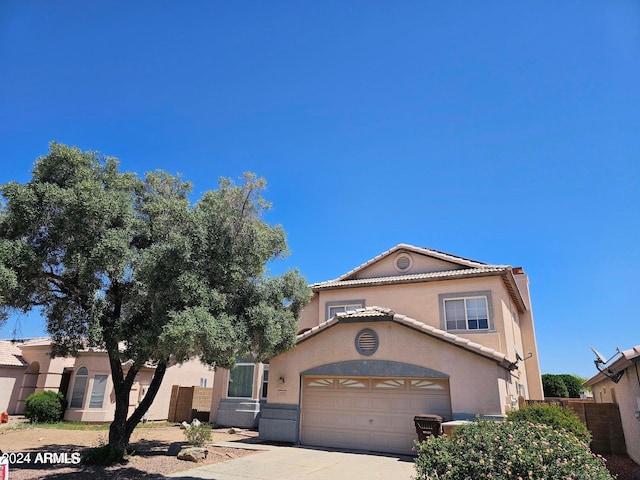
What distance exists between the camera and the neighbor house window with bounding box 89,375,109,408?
2158cm

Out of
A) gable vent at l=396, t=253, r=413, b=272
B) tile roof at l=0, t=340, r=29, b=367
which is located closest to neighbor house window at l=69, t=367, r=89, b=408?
tile roof at l=0, t=340, r=29, b=367

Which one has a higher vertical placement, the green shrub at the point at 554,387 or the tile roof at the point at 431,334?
the tile roof at the point at 431,334

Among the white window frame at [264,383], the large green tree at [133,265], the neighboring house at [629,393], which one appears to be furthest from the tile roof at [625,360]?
the white window frame at [264,383]

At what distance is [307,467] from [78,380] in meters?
16.8

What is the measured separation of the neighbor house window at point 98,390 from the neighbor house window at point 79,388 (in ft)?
1.72

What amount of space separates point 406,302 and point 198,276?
1075 centimetres

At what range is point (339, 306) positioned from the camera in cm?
1964

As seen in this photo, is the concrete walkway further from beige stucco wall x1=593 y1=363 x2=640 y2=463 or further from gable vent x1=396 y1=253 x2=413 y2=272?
gable vent x1=396 y1=253 x2=413 y2=272

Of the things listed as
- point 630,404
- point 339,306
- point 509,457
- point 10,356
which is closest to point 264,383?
point 339,306

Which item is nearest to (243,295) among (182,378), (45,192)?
(45,192)

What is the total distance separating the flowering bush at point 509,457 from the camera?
5859mm

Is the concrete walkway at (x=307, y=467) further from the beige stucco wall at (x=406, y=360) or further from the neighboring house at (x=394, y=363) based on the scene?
the beige stucco wall at (x=406, y=360)

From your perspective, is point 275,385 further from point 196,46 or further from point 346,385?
point 196,46

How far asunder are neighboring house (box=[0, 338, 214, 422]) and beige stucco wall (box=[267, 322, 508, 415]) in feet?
35.2
